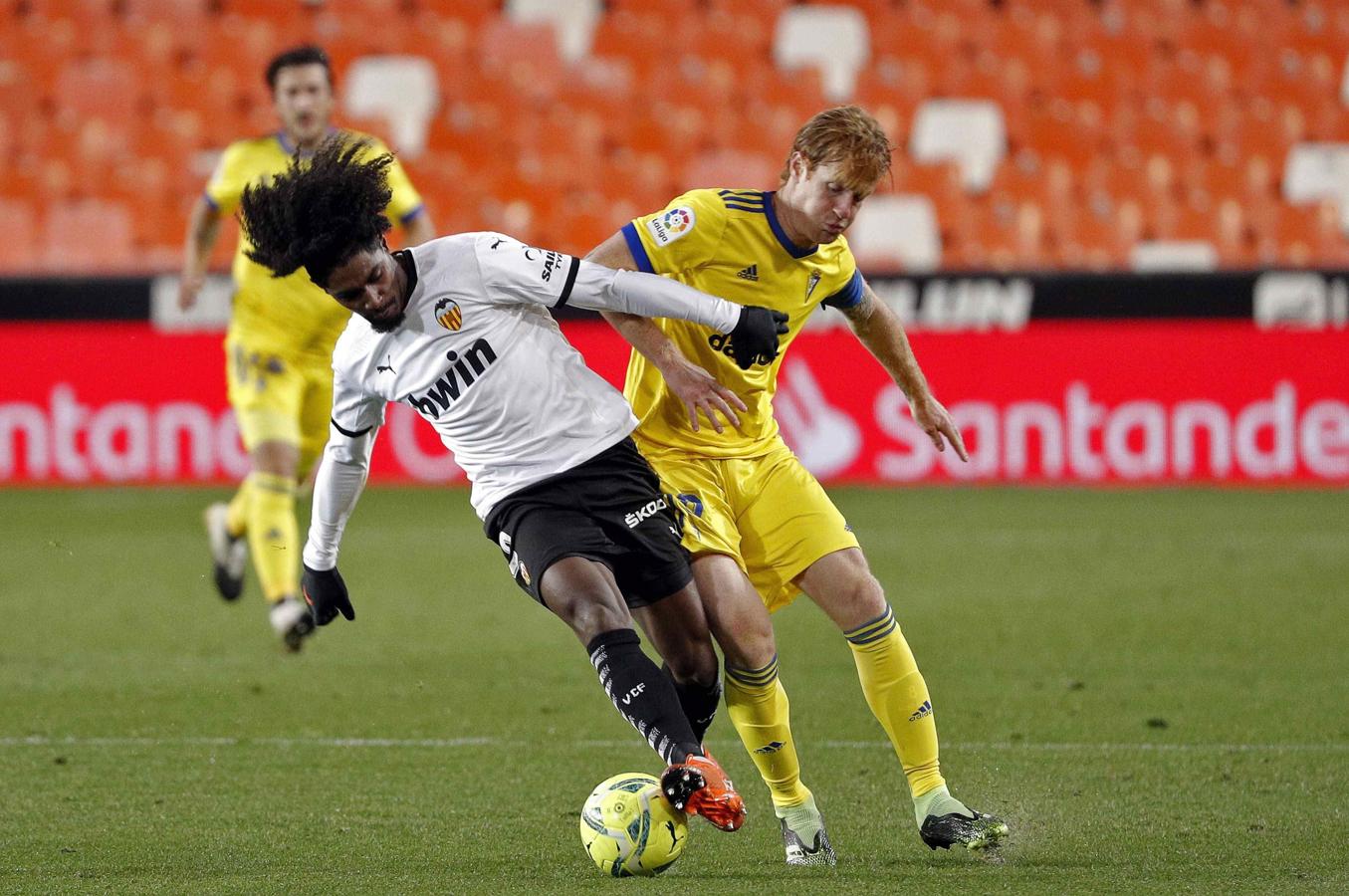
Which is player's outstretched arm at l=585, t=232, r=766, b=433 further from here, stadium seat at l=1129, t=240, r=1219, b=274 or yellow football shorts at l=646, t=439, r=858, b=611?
stadium seat at l=1129, t=240, r=1219, b=274

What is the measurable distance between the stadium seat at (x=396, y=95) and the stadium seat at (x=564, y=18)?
0.99 metres

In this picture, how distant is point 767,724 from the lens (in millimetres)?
4434

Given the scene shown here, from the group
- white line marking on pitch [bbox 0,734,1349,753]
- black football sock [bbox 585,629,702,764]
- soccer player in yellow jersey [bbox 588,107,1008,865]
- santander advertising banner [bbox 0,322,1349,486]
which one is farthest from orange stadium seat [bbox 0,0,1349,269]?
black football sock [bbox 585,629,702,764]

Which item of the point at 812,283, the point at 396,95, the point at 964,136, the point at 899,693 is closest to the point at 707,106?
the point at 964,136

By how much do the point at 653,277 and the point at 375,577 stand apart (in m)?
5.46

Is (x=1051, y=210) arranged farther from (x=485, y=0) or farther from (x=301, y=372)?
(x=301, y=372)

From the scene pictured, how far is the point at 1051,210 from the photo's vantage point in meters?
15.0

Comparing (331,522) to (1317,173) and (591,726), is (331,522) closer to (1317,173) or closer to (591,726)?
(591,726)

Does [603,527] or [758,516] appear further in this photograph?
[758,516]

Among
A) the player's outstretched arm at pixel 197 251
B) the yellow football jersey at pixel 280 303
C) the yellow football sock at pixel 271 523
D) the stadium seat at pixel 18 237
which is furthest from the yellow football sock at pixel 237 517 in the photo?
the stadium seat at pixel 18 237

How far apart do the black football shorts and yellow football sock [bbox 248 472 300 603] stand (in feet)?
10.4

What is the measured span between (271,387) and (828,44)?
9.50 metres

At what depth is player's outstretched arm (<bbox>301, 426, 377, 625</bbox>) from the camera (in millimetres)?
4484

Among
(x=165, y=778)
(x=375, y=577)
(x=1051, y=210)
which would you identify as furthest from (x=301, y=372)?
(x=1051, y=210)
